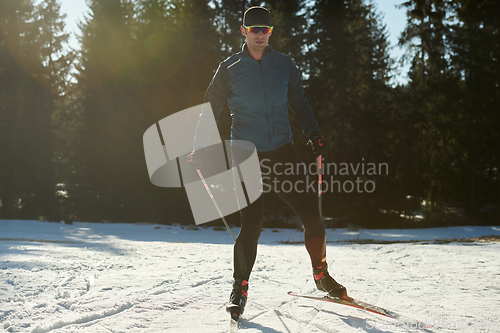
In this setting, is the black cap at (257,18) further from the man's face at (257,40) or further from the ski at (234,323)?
the ski at (234,323)

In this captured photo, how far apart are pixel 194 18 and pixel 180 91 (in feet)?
10.6

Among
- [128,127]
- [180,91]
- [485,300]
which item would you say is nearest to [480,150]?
[180,91]

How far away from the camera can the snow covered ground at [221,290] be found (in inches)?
93.0

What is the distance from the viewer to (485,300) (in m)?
2.82

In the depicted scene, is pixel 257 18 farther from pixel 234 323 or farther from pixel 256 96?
pixel 234 323

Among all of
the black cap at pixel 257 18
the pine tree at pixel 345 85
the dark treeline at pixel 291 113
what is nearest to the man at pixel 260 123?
the black cap at pixel 257 18

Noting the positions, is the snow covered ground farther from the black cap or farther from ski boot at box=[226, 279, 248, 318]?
the black cap

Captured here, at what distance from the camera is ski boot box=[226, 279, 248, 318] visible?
2426 millimetres

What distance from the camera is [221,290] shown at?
3203mm

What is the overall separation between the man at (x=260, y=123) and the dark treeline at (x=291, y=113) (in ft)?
38.3

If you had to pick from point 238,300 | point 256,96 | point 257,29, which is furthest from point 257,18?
point 238,300

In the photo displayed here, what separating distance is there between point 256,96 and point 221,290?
1.58 meters

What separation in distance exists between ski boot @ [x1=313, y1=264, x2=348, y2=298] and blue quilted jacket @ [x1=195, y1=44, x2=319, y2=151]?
88 centimetres

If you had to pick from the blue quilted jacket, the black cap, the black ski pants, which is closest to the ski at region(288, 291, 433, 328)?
the black ski pants
